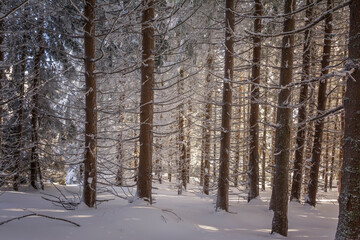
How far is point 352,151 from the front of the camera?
374 centimetres

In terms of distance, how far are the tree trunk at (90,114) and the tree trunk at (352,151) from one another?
534cm

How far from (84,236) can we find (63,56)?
35.4 feet

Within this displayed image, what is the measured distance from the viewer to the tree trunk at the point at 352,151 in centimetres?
368

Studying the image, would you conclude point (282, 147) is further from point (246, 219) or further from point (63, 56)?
point (63, 56)

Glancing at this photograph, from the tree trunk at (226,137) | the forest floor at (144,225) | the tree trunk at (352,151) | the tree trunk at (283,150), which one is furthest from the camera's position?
the tree trunk at (226,137)

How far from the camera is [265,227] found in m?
7.54

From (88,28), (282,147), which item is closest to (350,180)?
(282,147)

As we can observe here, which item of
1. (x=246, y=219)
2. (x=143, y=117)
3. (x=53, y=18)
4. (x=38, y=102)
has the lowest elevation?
(x=246, y=219)

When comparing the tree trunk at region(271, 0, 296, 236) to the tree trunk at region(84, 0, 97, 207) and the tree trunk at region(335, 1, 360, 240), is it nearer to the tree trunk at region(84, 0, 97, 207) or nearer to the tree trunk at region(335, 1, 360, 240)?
the tree trunk at region(335, 1, 360, 240)

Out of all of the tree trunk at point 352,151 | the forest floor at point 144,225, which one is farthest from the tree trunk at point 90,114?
the tree trunk at point 352,151

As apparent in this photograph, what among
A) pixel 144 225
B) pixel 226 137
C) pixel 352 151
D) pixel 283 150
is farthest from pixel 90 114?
pixel 352 151

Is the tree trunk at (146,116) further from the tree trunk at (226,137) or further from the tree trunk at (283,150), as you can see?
the tree trunk at (283,150)

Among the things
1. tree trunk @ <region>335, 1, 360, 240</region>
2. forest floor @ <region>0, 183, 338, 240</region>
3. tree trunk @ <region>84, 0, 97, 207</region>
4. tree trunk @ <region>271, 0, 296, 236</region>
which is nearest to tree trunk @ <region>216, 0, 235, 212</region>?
forest floor @ <region>0, 183, 338, 240</region>

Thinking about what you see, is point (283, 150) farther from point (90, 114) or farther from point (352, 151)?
point (90, 114)
